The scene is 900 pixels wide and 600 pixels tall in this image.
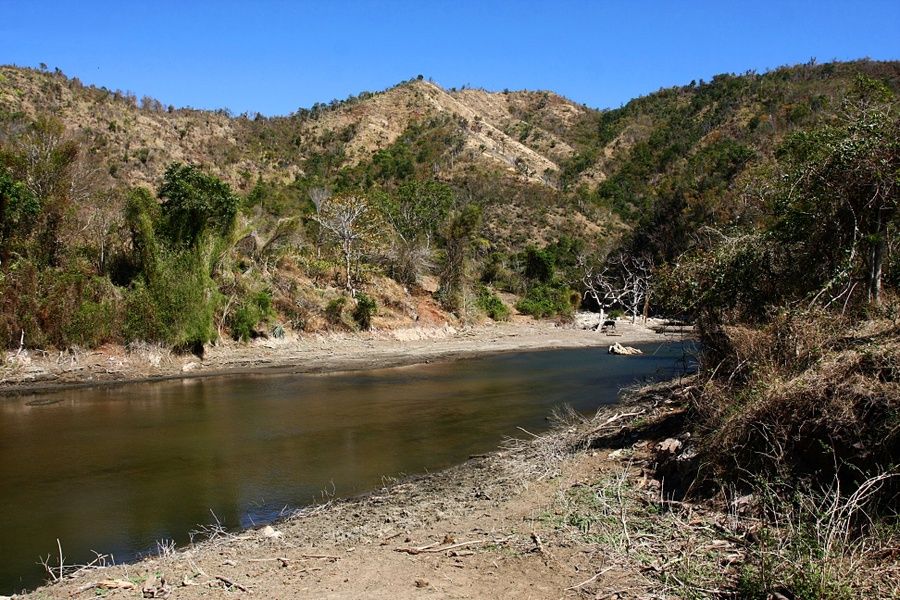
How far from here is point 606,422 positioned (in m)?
13.9

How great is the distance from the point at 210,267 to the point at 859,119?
2584 cm

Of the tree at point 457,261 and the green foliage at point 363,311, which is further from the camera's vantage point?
the tree at point 457,261

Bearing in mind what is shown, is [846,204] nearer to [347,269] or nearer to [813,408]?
[813,408]

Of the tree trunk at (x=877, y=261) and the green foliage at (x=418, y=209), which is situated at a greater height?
the green foliage at (x=418, y=209)

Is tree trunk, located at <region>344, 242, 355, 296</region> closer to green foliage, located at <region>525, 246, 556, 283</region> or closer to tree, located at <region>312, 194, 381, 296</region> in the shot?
tree, located at <region>312, 194, 381, 296</region>

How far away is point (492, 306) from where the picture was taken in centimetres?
4569

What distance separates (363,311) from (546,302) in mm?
17175

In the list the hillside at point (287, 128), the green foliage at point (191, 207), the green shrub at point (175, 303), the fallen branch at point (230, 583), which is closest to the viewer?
the fallen branch at point (230, 583)

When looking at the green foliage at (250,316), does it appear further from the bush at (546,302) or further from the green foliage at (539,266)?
the green foliage at (539,266)

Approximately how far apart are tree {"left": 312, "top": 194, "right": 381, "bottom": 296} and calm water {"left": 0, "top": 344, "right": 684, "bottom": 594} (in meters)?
12.6

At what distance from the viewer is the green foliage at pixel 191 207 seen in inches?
1136

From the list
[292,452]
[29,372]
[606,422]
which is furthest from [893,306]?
[29,372]

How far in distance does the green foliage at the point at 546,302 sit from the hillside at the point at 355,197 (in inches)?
14.5

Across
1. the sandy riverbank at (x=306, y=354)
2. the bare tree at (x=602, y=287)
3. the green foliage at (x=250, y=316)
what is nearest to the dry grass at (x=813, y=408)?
the sandy riverbank at (x=306, y=354)
